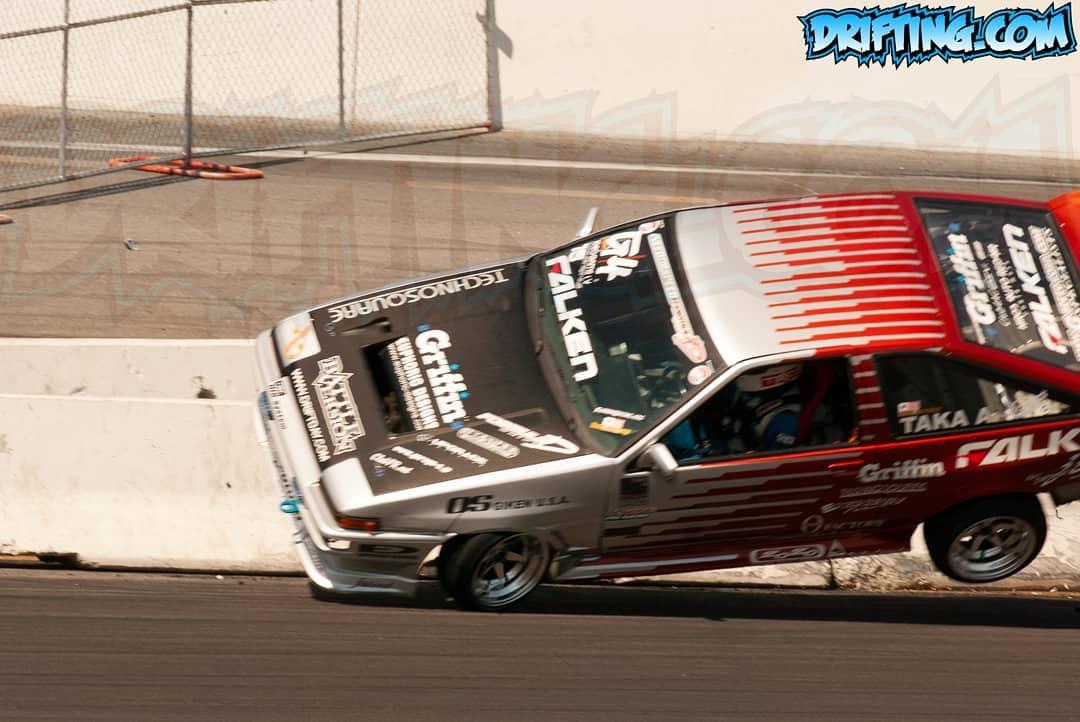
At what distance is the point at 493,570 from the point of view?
6.09 meters

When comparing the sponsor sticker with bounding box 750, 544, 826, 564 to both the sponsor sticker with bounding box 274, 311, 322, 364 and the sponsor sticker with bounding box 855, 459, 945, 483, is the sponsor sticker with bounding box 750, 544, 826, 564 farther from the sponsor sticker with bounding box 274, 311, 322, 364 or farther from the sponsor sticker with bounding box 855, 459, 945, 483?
the sponsor sticker with bounding box 274, 311, 322, 364

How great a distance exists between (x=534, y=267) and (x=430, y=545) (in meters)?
1.92

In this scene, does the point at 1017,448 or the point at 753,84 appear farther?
the point at 753,84

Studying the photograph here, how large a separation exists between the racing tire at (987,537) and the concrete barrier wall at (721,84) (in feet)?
24.4

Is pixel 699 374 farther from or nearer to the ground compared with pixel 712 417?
farther from the ground

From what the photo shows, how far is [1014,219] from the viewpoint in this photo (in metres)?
6.80

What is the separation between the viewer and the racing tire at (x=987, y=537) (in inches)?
250

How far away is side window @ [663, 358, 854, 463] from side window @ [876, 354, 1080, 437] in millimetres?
231

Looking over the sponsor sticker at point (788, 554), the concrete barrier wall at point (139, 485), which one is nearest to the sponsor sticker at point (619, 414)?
the sponsor sticker at point (788, 554)

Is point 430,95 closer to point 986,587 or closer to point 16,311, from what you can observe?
point 16,311

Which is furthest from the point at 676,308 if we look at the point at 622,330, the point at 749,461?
the point at 749,461

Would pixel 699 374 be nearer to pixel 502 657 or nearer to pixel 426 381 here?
pixel 426 381

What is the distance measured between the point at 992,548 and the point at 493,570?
271 centimetres

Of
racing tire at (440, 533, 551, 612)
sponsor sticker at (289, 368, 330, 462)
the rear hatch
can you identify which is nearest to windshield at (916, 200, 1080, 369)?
the rear hatch
